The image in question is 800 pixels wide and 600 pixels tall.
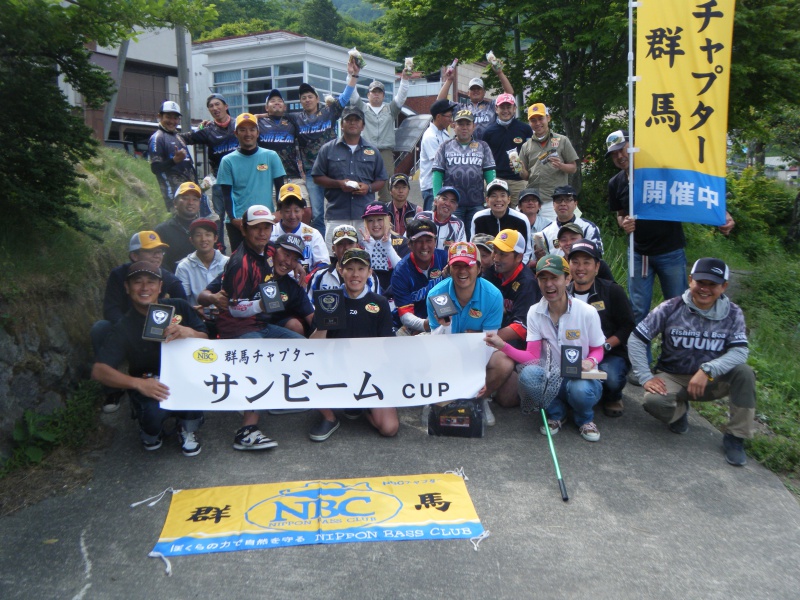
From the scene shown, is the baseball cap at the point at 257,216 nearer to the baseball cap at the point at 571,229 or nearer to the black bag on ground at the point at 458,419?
the black bag on ground at the point at 458,419

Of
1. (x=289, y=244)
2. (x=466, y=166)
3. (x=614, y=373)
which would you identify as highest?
(x=466, y=166)

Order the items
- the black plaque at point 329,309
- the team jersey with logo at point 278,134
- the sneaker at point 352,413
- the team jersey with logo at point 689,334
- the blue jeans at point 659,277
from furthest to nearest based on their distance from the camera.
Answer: the team jersey with logo at point 278,134
the blue jeans at point 659,277
the sneaker at point 352,413
the black plaque at point 329,309
the team jersey with logo at point 689,334

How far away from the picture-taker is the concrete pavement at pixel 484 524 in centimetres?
351

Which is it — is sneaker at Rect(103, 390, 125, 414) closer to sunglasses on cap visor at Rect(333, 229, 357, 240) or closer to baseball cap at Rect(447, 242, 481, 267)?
sunglasses on cap visor at Rect(333, 229, 357, 240)

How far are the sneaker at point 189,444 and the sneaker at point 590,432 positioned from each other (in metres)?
2.94

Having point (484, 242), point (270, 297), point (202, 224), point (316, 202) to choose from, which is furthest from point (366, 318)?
point (316, 202)

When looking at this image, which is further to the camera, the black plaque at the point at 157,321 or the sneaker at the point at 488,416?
the sneaker at the point at 488,416

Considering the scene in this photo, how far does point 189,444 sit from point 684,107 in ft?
16.7

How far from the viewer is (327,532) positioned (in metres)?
3.89

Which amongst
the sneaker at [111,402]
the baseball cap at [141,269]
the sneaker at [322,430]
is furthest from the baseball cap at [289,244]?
the sneaker at [111,402]

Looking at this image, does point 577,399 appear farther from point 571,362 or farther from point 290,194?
point 290,194

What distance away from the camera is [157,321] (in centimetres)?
468

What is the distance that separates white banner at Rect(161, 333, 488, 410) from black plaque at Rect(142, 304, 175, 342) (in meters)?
0.18

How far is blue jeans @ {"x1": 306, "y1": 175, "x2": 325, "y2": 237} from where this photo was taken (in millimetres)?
8188
